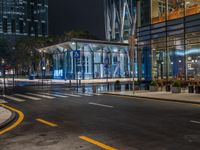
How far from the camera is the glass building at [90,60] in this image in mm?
65375

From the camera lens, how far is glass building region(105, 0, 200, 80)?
29203 mm

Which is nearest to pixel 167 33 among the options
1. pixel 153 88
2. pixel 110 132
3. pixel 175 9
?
pixel 175 9

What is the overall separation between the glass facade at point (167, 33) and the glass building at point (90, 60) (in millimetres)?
26913

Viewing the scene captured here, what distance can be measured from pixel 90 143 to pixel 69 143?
A: 573mm

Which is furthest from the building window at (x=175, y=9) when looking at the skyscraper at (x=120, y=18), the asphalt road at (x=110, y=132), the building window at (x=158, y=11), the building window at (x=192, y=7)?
the skyscraper at (x=120, y=18)

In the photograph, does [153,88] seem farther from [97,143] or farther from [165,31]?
[97,143]

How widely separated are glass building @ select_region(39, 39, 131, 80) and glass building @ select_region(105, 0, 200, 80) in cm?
2673

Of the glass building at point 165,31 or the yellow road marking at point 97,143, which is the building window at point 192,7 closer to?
the glass building at point 165,31

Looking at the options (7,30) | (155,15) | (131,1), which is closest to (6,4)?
(7,30)

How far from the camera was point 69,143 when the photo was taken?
7695 mm

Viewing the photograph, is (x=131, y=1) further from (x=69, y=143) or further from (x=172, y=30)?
(x=69, y=143)

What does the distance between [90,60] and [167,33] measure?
3976 centimetres

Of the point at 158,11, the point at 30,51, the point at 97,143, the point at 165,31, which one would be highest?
the point at 30,51

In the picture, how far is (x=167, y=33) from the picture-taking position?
31.3m
